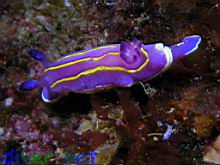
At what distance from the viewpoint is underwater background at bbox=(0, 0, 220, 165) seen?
3.23m

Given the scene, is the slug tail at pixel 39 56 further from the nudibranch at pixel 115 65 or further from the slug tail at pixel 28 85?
the slug tail at pixel 28 85

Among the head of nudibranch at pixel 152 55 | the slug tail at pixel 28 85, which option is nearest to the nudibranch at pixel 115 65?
the head of nudibranch at pixel 152 55

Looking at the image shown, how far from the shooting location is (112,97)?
3.56 m

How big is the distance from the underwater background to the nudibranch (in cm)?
23

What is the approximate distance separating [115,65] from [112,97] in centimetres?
58

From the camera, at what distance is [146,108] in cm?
341

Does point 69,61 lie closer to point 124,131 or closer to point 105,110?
point 105,110

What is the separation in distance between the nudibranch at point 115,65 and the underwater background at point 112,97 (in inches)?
9.0

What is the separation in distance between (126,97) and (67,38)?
3.40 ft

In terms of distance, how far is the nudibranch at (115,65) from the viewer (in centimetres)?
303

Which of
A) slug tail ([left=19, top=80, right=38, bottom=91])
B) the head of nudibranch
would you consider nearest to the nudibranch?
the head of nudibranch

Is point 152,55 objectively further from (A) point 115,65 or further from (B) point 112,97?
(B) point 112,97

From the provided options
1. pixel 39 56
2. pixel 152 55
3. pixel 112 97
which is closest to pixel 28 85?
pixel 39 56

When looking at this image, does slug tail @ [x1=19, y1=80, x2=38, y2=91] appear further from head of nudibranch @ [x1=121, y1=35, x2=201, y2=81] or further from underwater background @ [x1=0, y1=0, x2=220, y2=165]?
head of nudibranch @ [x1=121, y1=35, x2=201, y2=81]
